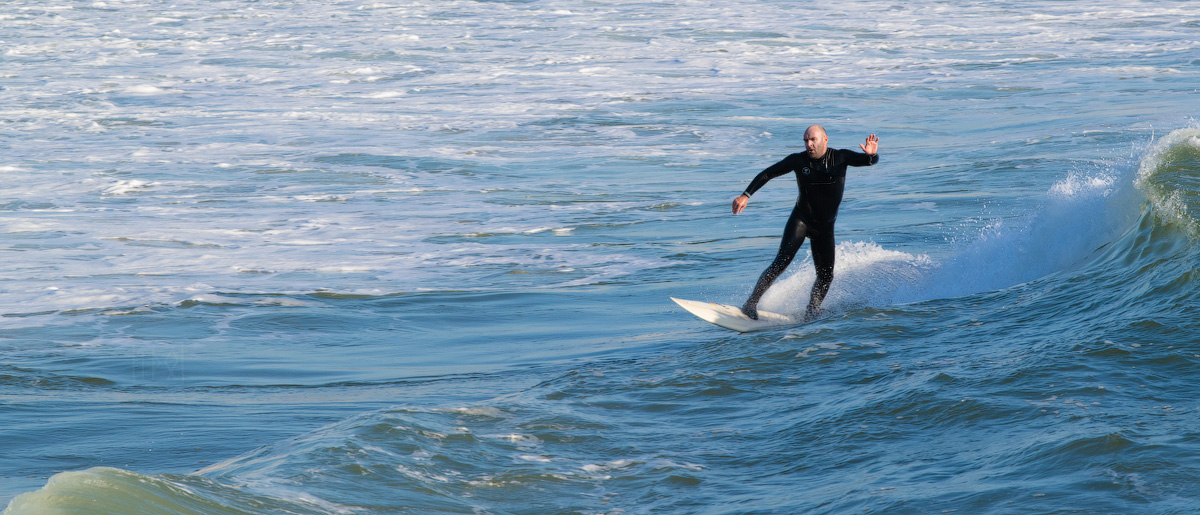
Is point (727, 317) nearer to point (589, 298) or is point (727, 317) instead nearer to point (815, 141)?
point (815, 141)

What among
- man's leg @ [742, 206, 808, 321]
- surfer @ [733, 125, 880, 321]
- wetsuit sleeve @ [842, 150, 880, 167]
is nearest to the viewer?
wetsuit sleeve @ [842, 150, 880, 167]

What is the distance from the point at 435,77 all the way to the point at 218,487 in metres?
25.4

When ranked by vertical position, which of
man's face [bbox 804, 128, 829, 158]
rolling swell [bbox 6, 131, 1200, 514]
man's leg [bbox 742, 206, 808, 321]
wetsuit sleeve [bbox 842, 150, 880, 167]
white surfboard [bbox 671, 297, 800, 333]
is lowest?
white surfboard [bbox 671, 297, 800, 333]

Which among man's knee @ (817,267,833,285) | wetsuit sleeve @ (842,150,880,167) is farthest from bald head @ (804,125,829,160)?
man's knee @ (817,267,833,285)

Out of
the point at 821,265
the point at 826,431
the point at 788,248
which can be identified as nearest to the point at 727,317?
the point at 788,248

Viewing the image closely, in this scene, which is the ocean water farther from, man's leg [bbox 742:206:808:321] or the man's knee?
man's leg [bbox 742:206:808:321]

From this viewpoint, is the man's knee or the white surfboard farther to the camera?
the man's knee

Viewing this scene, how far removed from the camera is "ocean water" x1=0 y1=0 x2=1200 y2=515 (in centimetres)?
609

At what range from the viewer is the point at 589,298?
1174 cm

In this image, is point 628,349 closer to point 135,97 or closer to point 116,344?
point 116,344

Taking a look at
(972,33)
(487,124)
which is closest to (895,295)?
(487,124)

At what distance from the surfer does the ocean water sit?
0.61 metres

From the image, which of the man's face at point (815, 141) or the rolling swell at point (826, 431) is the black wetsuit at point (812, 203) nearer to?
the man's face at point (815, 141)

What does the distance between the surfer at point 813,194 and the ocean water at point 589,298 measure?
23.9 inches
